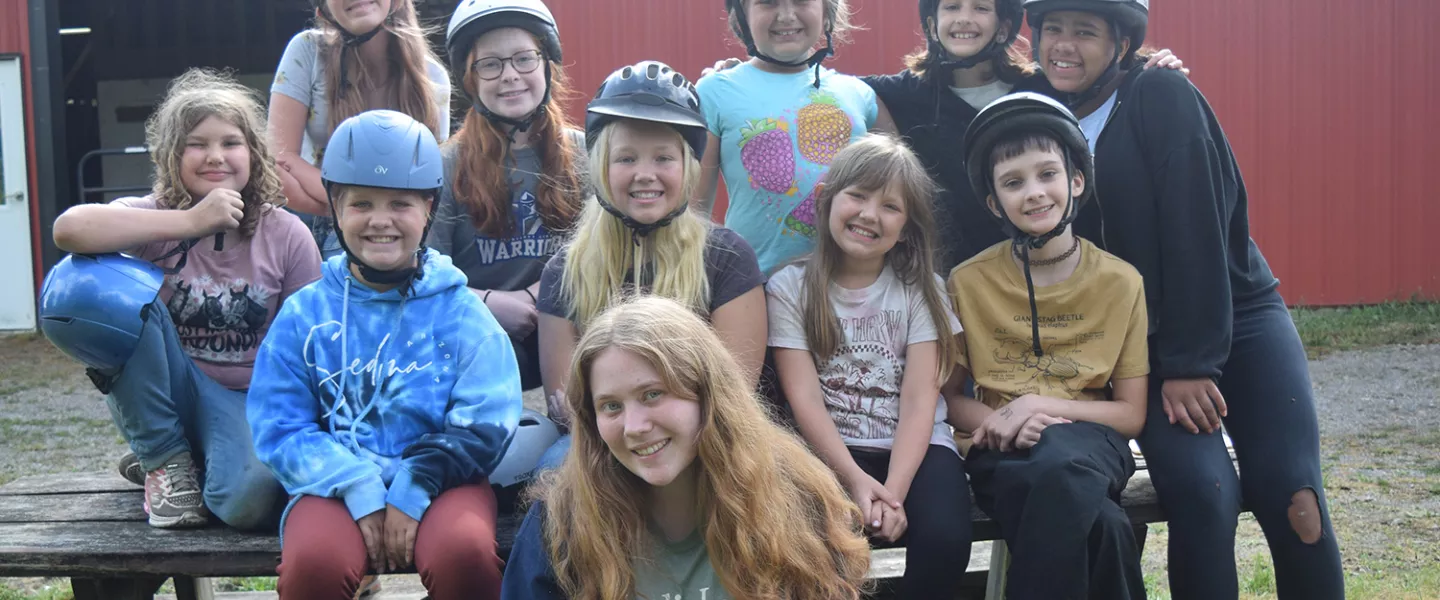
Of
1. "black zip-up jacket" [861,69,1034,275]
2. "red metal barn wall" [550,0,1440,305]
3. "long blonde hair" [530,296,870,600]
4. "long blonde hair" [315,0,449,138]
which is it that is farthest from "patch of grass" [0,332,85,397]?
"long blonde hair" [530,296,870,600]

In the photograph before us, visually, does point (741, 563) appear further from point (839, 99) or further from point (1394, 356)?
point (1394, 356)

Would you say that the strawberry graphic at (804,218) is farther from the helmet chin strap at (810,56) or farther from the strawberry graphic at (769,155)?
the helmet chin strap at (810,56)

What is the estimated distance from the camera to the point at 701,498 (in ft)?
8.78

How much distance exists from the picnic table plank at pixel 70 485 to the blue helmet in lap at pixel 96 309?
2.55 ft

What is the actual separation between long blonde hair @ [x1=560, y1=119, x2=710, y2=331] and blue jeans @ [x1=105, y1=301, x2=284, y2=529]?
96 cm

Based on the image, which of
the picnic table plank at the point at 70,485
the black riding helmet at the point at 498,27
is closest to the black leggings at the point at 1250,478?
the black riding helmet at the point at 498,27

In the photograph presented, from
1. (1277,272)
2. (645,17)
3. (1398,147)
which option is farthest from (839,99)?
(1398,147)

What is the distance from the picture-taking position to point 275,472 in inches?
121

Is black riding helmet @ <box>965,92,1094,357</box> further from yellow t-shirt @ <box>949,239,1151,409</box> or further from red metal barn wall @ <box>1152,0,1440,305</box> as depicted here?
red metal barn wall @ <box>1152,0,1440,305</box>

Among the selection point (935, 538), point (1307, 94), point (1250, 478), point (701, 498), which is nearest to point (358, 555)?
point (701, 498)

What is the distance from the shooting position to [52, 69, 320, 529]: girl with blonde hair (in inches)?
128

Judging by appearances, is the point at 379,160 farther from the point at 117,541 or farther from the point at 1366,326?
the point at 1366,326

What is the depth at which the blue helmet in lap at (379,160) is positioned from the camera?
3.24 m

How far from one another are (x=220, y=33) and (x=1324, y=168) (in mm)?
15646
